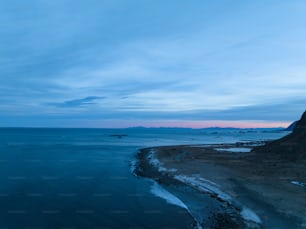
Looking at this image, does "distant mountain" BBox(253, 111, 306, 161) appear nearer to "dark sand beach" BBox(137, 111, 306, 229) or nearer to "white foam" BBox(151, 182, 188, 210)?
"dark sand beach" BBox(137, 111, 306, 229)

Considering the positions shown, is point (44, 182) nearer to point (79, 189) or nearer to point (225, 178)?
point (79, 189)

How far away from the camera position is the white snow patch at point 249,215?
392 inches

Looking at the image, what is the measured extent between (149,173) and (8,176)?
12759mm

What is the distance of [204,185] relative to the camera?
51.8 feet

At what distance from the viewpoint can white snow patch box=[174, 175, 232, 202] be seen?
13.4 metres

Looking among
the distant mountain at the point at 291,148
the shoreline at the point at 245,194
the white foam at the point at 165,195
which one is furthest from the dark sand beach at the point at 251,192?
the white foam at the point at 165,195

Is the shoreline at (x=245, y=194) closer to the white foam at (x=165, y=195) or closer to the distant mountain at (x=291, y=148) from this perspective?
the white foam at (x=165, y=195)

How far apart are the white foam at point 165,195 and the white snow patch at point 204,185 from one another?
1.95 meters

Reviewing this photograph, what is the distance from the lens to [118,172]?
23.5 m

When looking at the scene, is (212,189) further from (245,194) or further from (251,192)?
(251,192)

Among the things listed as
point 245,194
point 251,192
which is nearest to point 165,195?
point 245,194

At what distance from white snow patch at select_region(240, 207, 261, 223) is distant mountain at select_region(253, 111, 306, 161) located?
53.4ft

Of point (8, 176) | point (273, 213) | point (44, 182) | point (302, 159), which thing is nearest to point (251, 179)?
point (273, 213)

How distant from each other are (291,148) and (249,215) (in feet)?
67.9
